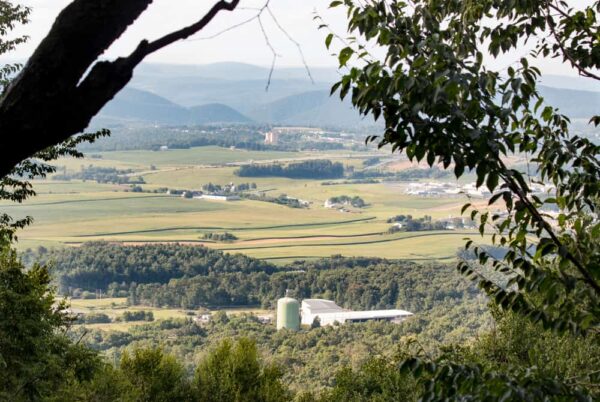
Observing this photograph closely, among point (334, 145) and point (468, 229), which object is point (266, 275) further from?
point (334, 145)

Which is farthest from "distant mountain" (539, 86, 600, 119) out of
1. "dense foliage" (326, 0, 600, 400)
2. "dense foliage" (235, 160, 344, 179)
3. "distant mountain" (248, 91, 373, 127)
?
"dense foliage" (326, 0, 600, 400)

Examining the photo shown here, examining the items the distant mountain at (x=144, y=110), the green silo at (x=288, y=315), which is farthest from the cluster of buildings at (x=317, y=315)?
the distant mountain at (x=144, y=110)

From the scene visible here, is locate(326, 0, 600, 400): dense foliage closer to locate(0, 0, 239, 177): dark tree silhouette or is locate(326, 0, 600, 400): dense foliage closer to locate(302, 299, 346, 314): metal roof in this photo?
locate(0, 0, 239, 177): dark tree silhouette

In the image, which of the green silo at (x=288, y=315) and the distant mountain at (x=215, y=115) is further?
the distant mountain at (x=215, y=115)

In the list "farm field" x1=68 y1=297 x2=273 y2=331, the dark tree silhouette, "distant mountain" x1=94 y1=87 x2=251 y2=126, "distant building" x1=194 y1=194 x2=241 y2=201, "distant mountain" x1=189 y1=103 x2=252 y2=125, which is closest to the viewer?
the dark tree silhouette

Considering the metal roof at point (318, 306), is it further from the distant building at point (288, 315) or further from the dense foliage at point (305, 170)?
the dense foliage at point (305, 170)
